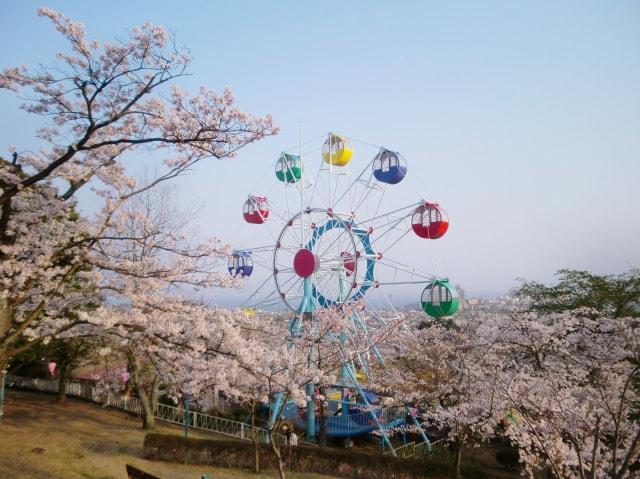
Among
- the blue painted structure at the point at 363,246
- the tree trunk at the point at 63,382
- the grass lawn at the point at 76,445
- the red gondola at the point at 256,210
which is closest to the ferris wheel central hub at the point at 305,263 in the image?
the blue painted structure at the point at 363,246

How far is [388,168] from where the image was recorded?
16.5 metres

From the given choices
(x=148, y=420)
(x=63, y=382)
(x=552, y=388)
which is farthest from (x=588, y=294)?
(x=63, y=382)

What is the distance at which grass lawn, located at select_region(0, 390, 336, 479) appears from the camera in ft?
33.4

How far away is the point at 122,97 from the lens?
21.9 ft

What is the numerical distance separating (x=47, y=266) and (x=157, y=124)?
302 centimetres

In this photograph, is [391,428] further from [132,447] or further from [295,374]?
[132,447]

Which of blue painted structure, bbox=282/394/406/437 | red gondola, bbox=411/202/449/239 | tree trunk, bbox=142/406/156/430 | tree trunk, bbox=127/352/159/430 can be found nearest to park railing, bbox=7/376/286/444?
tree trunk, bbox=127/352/159/430

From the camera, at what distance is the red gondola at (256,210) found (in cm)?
1983

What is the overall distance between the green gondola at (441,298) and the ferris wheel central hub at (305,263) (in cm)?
431

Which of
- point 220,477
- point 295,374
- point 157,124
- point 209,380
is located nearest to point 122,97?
point 157,124

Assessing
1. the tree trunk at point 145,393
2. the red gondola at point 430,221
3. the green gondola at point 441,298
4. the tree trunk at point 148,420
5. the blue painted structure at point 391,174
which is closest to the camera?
the tree trunk at point 145,393

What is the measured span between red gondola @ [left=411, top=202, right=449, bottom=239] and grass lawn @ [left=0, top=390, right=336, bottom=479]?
8.55m

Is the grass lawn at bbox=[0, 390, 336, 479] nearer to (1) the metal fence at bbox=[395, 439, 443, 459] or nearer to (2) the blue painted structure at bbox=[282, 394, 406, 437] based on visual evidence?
(1) the metal fence at bbox=[395, 439, 443, 459]

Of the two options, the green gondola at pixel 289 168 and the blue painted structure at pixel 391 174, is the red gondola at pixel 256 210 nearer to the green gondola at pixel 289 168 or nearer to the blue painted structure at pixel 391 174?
the green gondola at pixel 289 168
